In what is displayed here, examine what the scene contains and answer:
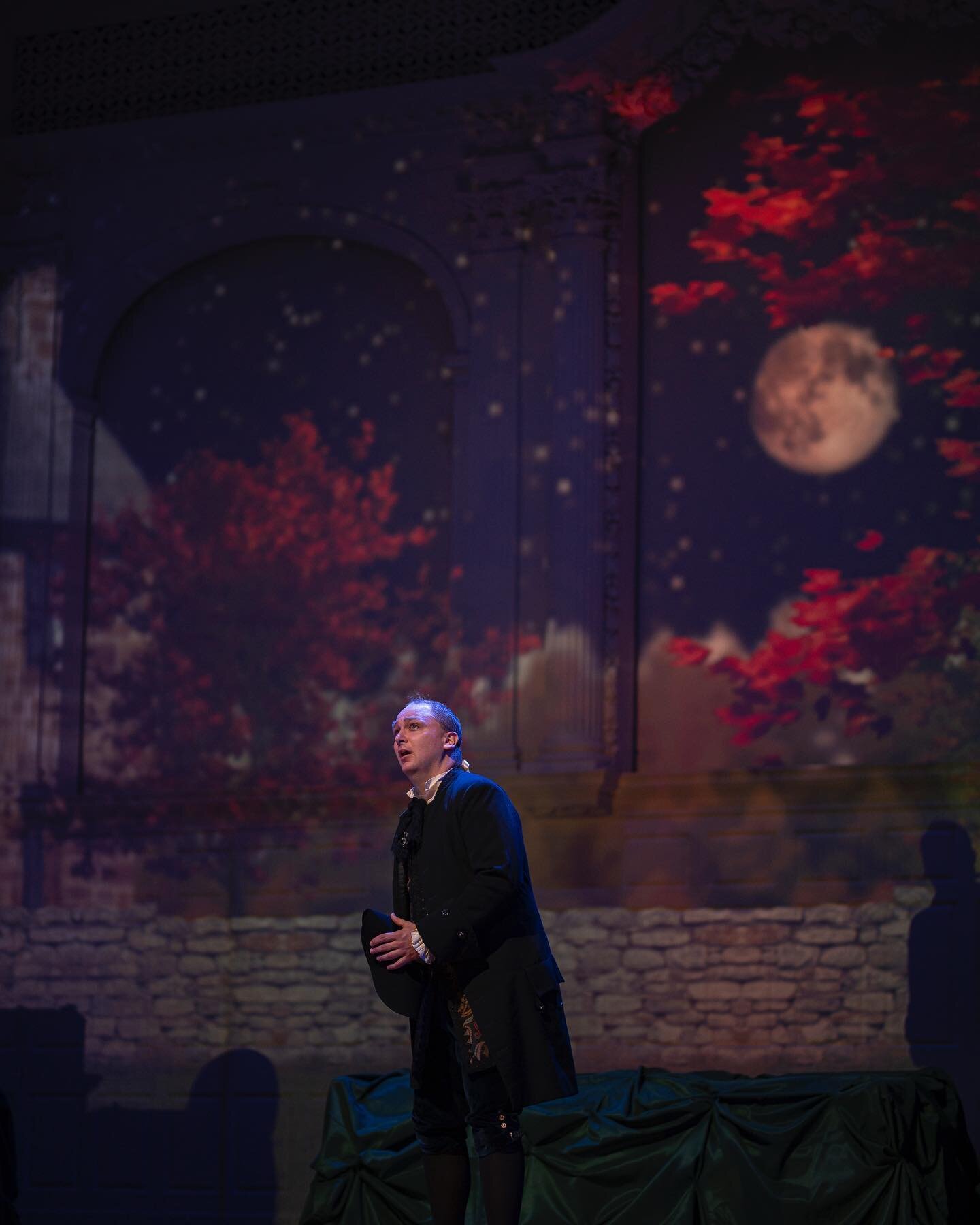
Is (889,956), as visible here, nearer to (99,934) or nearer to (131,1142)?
(131,1142)

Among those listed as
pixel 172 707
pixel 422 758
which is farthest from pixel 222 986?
pixel 422 758

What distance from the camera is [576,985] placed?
6.56 metres

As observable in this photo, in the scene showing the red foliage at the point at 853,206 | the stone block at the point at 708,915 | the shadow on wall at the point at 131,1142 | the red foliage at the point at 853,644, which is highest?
the red foliage at the point at 853,206

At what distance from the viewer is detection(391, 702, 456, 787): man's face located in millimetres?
3812

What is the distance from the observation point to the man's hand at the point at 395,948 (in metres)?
3.50

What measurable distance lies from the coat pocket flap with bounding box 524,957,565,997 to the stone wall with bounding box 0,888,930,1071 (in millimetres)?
2896

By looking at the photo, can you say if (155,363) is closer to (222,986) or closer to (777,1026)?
(222,986)

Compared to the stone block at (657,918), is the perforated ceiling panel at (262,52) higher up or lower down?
higher up

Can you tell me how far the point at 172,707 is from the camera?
7.35 m

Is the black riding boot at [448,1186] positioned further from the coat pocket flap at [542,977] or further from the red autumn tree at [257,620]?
the red autumn tree at [257,620]

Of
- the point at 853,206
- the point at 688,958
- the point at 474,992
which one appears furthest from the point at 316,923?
the point at 853,206

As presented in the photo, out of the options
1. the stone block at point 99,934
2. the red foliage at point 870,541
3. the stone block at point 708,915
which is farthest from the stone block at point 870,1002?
the stone block at point 99,934

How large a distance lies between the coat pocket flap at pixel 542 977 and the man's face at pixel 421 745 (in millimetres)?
509

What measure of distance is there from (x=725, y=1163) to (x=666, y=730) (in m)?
2.21
